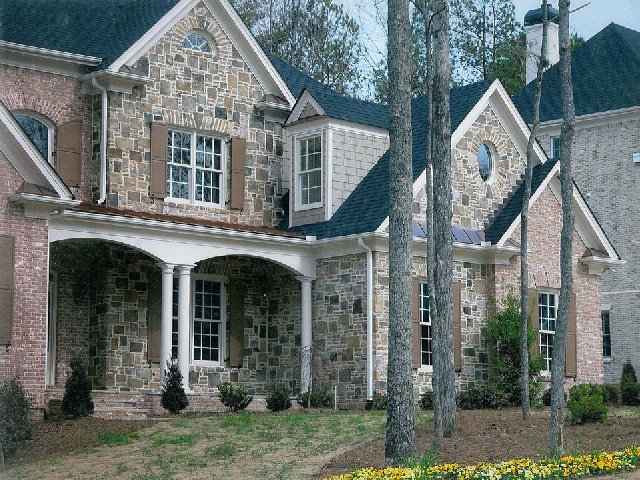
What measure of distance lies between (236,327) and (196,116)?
452cm

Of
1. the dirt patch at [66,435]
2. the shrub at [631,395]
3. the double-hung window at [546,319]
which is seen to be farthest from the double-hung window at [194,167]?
the shrub at [631,395]

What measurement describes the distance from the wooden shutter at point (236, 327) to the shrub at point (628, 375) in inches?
379

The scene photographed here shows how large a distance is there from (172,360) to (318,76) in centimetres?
2109

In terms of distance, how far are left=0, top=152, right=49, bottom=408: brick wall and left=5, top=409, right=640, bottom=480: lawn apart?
1077 mm

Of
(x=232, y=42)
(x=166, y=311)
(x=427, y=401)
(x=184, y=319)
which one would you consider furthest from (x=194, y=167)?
(x=427, y=401)

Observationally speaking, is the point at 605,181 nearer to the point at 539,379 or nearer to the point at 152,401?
the point at 539,379

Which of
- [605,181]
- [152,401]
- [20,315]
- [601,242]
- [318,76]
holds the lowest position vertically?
[152,401]

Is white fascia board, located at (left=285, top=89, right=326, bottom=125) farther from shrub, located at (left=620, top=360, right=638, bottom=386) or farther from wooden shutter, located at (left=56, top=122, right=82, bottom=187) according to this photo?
shrub, located at (left=620, top=360, right=638, bottom=386)

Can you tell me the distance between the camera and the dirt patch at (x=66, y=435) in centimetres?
1762

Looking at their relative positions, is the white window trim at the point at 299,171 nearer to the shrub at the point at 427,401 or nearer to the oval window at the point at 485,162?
the oval window at the point at 485,162

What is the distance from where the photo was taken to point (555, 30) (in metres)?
39.7

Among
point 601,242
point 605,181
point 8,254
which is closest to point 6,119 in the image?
point 8,254

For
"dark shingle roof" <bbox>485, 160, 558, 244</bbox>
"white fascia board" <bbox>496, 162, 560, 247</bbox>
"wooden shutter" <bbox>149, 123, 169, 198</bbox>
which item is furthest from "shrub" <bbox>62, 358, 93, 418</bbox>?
"dark shingle roof" <bbox>485, 160, 558, 244</bbox>

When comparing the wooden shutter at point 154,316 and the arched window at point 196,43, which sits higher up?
the arched window at point 196,43
